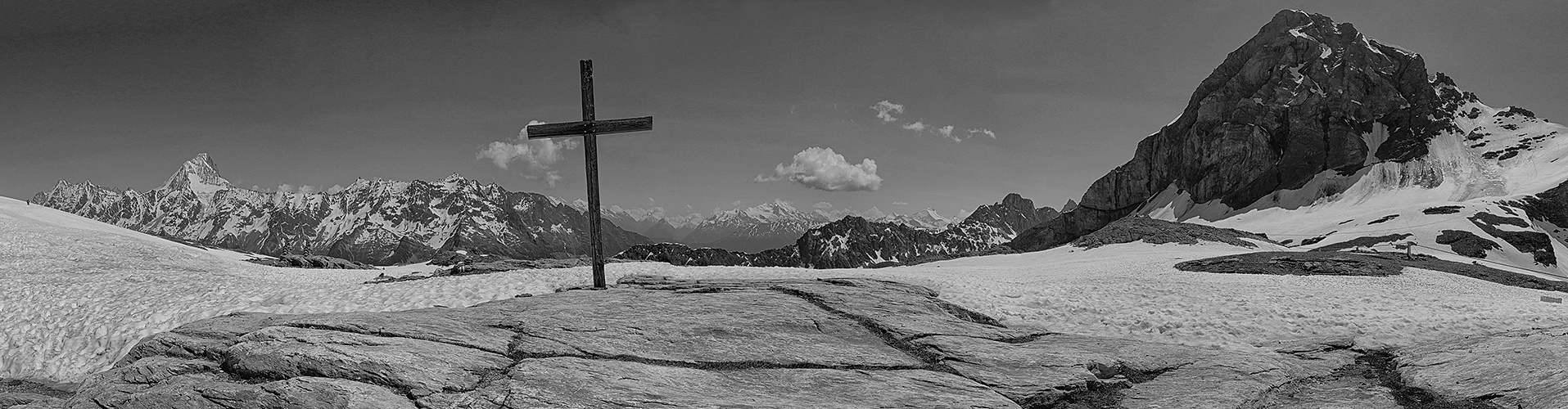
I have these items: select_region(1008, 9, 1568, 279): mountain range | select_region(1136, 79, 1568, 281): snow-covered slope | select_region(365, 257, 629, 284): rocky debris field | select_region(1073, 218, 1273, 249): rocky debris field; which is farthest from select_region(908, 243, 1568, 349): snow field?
select_region(1008, 9, 1568, 279): mountain range

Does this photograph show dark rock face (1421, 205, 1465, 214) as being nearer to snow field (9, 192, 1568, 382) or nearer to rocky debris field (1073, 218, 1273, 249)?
rocky debris field (1073, 218, 1273, 249)

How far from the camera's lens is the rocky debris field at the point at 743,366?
9969mm

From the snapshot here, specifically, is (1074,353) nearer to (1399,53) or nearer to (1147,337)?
(1147,337)

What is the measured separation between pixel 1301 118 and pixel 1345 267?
585 feet

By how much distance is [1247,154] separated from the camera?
178m

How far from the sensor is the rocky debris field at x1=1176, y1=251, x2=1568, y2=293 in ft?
99.8

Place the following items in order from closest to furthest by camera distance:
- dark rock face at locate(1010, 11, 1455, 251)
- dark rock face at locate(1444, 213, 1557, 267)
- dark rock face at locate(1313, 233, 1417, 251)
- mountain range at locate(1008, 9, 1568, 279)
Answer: dark rock face at locate(1444, 213, 1557, 267) < dark rock face at locate(1313, 233, 1417, 251) < mountain range at locate(1008, 9, 1568, 279) < dark rock face at locate(1010, 11, 1455, 251)

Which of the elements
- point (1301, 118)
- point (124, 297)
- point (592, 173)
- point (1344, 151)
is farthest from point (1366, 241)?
point (124, 297)

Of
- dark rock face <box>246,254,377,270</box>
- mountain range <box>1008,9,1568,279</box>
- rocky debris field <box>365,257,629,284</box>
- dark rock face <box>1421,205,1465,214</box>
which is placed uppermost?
mountain range <box>1008,9,1568,279</box>

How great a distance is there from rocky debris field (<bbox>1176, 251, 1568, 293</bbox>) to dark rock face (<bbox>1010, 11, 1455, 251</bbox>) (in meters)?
120

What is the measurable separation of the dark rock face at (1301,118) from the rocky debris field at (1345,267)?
393 ft

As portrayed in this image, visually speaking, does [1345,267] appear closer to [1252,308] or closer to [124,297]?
[1252,308]

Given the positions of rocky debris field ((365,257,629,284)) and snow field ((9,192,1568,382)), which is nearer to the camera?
snow field ((9,192,1568,382))

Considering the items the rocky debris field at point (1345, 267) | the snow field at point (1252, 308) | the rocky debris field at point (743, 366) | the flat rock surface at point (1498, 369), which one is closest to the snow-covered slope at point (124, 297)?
the rocky debris field at point (743, 366)
